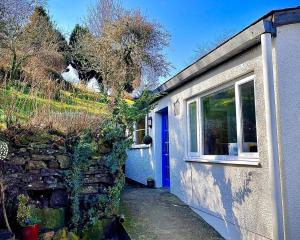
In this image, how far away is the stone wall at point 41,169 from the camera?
225 inches

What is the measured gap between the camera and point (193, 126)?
767 centimetres

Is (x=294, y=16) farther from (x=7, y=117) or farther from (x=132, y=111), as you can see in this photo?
(x=7, y=117)

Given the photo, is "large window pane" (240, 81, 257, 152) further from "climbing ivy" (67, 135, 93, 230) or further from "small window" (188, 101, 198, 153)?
"climbing ivy" (67, 135, 93, 230)

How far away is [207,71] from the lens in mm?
6625

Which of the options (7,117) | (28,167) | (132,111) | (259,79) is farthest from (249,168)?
(7,117)

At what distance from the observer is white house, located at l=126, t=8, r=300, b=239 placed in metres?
4.43

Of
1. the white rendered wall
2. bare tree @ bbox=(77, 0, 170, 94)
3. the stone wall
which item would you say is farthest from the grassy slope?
bare tree @ bbox=(77, 0, 170, 94)

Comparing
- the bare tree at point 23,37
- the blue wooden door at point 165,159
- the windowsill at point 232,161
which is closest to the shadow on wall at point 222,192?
the windowsill at point 232,161

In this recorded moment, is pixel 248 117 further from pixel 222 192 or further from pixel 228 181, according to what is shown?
pixel 222 192

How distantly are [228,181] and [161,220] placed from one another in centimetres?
198

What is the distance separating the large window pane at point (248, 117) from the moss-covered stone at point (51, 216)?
3.95 m

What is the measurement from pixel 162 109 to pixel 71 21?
47.8ft

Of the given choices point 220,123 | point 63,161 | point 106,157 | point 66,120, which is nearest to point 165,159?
point 106,157

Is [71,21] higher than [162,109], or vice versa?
[71,21]
